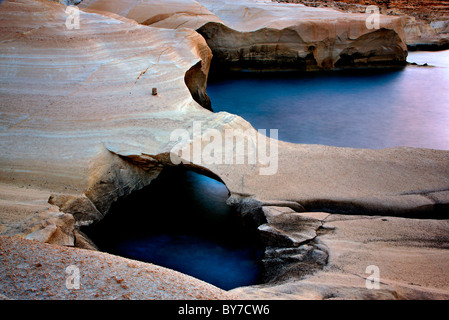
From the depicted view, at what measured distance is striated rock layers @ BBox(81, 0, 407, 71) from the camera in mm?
9391

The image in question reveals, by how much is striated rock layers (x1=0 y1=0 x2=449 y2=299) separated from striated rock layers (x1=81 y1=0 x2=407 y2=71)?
3774mm

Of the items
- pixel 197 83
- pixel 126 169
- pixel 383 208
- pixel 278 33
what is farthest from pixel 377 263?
pixel 278 33

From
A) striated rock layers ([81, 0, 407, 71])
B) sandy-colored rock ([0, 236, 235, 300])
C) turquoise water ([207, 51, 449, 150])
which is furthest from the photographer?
striated rock layers ([81, 0, 407, 71])

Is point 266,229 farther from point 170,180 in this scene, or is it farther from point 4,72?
point 4,72

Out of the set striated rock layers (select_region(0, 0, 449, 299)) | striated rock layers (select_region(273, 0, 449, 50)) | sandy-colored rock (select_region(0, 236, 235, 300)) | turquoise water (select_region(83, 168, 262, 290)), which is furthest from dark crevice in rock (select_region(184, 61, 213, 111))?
striated rock layers (select_region(273, 0, 449, 50))

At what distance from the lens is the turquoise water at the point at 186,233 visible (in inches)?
139

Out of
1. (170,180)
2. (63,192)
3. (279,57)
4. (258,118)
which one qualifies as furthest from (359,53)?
(63,192)

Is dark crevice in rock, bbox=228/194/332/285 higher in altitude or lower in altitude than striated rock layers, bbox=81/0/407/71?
lower

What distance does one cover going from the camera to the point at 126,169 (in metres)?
3.99

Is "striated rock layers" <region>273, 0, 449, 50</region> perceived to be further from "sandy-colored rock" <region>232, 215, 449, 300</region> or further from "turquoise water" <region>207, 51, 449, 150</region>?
"sandy-colored rock" <region>232, 215, 449, 300</region>

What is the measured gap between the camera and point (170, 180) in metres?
5.05

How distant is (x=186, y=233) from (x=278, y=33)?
7.41 m

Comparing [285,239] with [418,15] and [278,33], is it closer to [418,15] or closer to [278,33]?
[278,33]
